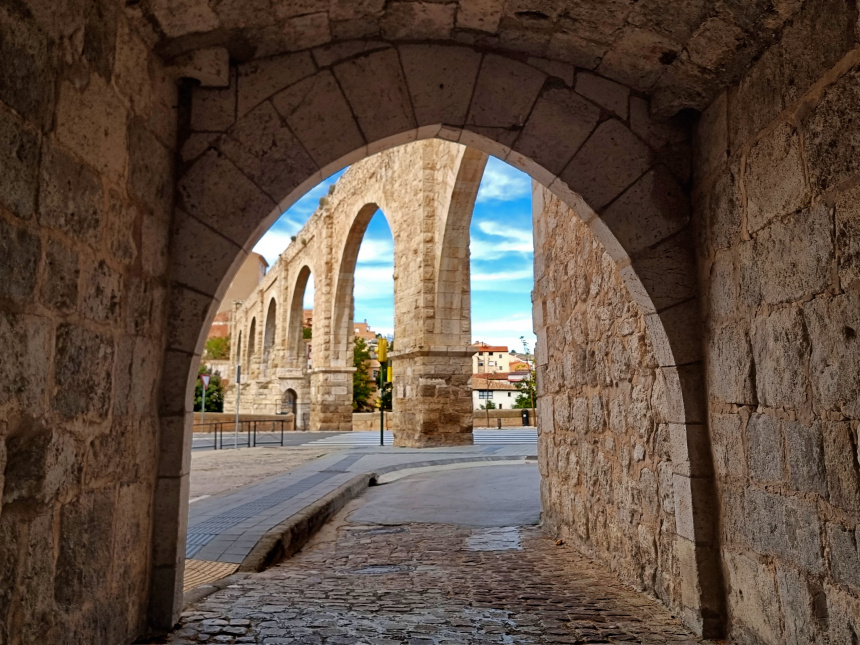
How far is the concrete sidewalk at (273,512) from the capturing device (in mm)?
3254

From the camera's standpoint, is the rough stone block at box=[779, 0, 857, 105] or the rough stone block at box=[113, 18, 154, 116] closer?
the rough stone block at box=[779, 0, 857, 105]

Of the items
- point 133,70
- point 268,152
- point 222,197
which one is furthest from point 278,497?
point 133,70

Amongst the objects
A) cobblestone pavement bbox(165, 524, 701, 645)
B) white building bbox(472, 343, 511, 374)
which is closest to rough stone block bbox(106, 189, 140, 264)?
cobblestone pavement bbox(165, 524, 701, 645)

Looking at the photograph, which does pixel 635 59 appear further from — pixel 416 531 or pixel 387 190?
pixel 387 190

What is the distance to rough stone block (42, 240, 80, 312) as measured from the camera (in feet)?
5.15

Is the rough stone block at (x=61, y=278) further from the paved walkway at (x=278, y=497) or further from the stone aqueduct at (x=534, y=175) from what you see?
the paved walkway at (x=278, y=497)

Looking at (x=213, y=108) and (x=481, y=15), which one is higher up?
(x=481, y=15)

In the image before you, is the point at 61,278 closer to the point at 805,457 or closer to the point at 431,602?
the point at 431,602

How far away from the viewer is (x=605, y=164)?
2.53 meters

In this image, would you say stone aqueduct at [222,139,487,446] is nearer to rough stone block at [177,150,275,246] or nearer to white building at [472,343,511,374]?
rough stone block at [177,150,275,246]

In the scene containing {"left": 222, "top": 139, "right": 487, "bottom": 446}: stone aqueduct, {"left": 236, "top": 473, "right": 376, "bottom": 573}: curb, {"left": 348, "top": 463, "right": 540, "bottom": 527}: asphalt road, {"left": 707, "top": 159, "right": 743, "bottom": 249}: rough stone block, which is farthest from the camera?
{"left": 222, "top": 139, "right": 487, "bottom": 446}: stone aqueduct

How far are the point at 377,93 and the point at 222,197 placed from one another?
2.42 ft

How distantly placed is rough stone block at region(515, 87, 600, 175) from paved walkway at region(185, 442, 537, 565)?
8.02ft

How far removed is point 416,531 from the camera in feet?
13.6
